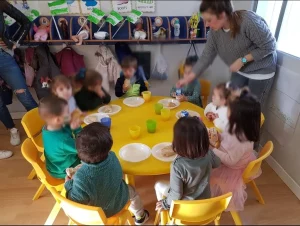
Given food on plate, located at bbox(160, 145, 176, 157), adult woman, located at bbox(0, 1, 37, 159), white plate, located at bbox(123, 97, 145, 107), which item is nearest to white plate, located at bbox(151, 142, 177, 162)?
food on plate, located at bbox(160, 145, 176, 157)

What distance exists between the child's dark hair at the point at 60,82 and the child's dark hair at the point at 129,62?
15cm

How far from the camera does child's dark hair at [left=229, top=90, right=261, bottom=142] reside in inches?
18.9

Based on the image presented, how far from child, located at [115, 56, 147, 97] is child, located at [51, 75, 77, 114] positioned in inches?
5.6

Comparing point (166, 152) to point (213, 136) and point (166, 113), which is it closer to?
point (166, 113)

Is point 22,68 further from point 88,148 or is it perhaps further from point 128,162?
point 128,162

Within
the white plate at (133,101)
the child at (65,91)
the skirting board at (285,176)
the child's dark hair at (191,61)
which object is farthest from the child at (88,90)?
the skirting board at (285,176)

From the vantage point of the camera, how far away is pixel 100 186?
2.86ft

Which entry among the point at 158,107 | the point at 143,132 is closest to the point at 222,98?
the point at 158,107

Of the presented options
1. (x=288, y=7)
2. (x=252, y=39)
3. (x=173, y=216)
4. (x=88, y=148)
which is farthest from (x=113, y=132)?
(x=288, y=7)

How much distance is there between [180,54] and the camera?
600 millimetres

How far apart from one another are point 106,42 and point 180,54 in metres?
0.21

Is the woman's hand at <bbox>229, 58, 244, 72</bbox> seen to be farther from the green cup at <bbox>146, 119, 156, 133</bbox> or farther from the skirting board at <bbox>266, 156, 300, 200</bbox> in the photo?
the skirting board at <bbox>266, 156, 300, 200</bbox>

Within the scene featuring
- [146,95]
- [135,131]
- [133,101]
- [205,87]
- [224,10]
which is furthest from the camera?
[135,131]

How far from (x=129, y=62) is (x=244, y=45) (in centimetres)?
29
